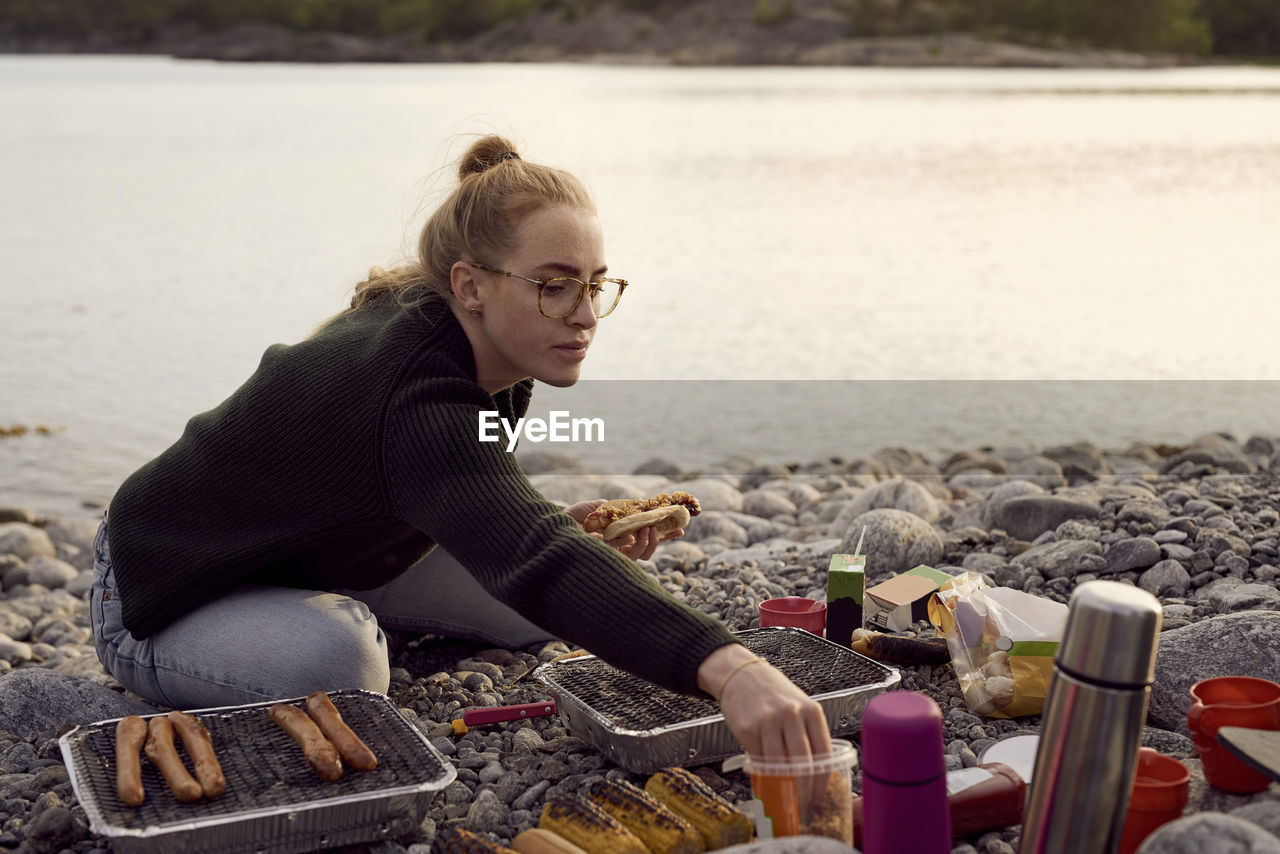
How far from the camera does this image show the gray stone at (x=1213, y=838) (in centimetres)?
260

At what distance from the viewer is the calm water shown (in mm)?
11727

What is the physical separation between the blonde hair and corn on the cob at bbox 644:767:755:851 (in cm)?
157

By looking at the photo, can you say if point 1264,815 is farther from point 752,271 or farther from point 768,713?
point 752,271

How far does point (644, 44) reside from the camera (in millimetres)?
83062

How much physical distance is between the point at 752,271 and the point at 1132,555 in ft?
43.3

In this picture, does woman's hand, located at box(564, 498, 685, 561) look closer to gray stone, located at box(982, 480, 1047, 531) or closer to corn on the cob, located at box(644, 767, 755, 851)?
corn on the cob, located at box(644, 767, 755, 851)

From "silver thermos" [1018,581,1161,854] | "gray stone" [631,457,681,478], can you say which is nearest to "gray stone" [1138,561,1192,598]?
"silver thermos" [1018,581,1161,854]

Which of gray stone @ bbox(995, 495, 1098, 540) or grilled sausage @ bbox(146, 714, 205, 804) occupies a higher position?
grilled sausage @ bbox(146, 714, 205, 804)

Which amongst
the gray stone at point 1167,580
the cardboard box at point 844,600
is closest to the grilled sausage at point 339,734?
the cardboard box at point 844,600

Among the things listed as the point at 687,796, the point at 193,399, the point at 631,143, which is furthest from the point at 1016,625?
the point at 631,143

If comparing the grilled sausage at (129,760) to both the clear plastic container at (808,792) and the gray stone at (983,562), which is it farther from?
the gray stone at (983,562)

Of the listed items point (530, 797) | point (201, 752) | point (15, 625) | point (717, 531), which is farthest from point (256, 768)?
point (717, 531)

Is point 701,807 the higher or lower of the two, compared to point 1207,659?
lower

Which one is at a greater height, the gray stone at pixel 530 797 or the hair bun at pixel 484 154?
the hair bun at pixel 484 154
